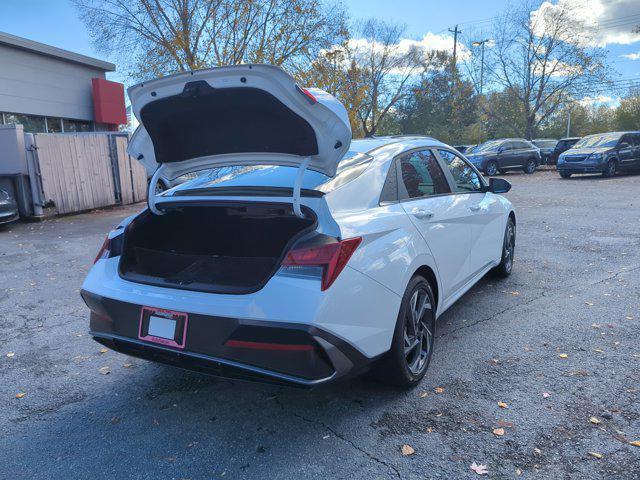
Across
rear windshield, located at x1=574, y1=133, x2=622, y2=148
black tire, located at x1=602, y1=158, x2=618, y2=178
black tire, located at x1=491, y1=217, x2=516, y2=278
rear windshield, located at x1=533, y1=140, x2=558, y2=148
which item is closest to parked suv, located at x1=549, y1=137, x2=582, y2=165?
rear windshield, located at x1=533, y1=140, x2=558, y2=148

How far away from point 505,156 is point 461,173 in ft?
64.5

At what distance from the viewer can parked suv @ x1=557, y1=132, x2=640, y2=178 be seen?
1897 cm

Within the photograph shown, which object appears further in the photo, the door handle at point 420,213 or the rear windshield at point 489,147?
the rear windshield at point 489,147

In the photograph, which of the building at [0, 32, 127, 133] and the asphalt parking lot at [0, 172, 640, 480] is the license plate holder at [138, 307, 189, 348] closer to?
the asphalt parking lot at [0, 172, 640, 480]

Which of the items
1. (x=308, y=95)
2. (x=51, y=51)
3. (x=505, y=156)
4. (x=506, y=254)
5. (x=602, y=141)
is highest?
(x=51, y=51)

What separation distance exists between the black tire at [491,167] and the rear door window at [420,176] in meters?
19.4

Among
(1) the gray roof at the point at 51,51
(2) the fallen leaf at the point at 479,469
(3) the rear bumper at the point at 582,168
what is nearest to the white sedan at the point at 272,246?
(2) the fallen leaf at the point at 479,469

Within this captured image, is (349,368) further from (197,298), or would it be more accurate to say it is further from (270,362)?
(197,298)

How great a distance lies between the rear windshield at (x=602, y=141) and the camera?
63.9 ft

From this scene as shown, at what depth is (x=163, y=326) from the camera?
268 cm

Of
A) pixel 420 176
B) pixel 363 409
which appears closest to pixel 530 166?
pixel 420 176

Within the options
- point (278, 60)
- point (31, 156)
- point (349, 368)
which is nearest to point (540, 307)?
point (349, 368)

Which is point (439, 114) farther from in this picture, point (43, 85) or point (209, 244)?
point (209, 244)

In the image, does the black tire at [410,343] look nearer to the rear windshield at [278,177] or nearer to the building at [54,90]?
the rear windshield at [278,177]
